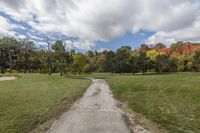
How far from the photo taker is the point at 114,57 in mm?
67375

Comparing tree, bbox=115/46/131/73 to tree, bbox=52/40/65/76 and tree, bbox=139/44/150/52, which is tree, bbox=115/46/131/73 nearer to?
tree, bbox=52/40/65/76

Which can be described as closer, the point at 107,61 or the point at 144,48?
the point at 107,61

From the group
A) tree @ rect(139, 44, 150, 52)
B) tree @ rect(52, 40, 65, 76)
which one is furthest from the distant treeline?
tree @ rect(139, 44, 150, 52)

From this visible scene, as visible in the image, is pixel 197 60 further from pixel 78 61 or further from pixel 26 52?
pixel 26 52

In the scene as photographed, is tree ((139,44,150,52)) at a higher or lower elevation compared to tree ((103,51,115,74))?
higher

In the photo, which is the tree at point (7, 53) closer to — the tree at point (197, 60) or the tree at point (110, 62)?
the tree at point (110, 62)

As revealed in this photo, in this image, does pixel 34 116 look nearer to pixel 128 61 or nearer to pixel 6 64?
pixel 128 61

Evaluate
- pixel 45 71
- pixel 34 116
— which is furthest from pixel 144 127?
pixel 45 71

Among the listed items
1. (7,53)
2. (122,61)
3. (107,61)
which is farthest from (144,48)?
(7,53)

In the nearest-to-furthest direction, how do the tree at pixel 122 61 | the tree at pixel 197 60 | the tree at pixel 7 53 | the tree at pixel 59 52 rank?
the tree at pixel 59 52 → the tree at pixel 122 61 → the tree at pixel 197 60 → the tree at pixel 7 53

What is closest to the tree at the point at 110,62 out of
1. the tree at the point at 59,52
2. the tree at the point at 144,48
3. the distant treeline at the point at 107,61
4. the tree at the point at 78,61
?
the distant treeline at the point at 107,61

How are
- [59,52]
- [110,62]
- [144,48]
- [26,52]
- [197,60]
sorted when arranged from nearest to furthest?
[59,52] < [110,62] < [197,60] < [26,52] < [144,48]

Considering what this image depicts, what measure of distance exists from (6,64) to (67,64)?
30019mm

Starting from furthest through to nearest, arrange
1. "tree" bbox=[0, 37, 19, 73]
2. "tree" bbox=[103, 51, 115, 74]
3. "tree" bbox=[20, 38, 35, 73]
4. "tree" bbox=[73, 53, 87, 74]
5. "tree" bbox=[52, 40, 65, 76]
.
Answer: "tree" bbox=[20, 38, 35, 73]
"tree" bbox=[0, 37, 19, 73]
"tree" bbox=[103, 51, 115, 74]
"tree" bbox=[73, 53, 87, 74]
"tree" bbox=[52, 40, 65, 76]
